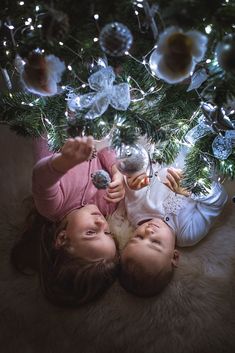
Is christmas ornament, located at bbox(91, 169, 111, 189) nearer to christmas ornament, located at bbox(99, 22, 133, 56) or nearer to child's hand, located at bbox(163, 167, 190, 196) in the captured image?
child's hand, located at bbox(163, 167, 190, 196)

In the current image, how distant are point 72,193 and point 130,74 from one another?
1.13ft

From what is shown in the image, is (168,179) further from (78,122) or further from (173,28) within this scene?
(173,28)

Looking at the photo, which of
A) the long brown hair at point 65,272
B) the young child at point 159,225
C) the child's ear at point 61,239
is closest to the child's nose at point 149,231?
the young child at point 159,225

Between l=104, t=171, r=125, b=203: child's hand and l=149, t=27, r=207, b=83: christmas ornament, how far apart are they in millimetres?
457

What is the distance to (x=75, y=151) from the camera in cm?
87

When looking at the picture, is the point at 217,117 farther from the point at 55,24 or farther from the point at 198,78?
the point at 55,24

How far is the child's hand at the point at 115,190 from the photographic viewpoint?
43.8 inches

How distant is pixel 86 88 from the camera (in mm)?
977

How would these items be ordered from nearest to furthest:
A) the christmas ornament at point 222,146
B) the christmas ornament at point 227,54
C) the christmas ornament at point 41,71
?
1. the christmas ornament at point 227,54
2. the christmas ornament at point 41,71
3. the christmas ornament at point 222,146

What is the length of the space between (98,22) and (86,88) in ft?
0.49

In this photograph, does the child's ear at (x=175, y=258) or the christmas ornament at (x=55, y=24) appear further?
the child's ear at (x=175, y=258)

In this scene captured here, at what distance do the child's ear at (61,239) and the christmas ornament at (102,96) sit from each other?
343 mm

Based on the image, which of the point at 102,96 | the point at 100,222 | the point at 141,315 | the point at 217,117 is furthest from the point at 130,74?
the point at 141,315

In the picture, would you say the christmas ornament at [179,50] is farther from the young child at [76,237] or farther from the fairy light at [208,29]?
the young child at [76,237]
